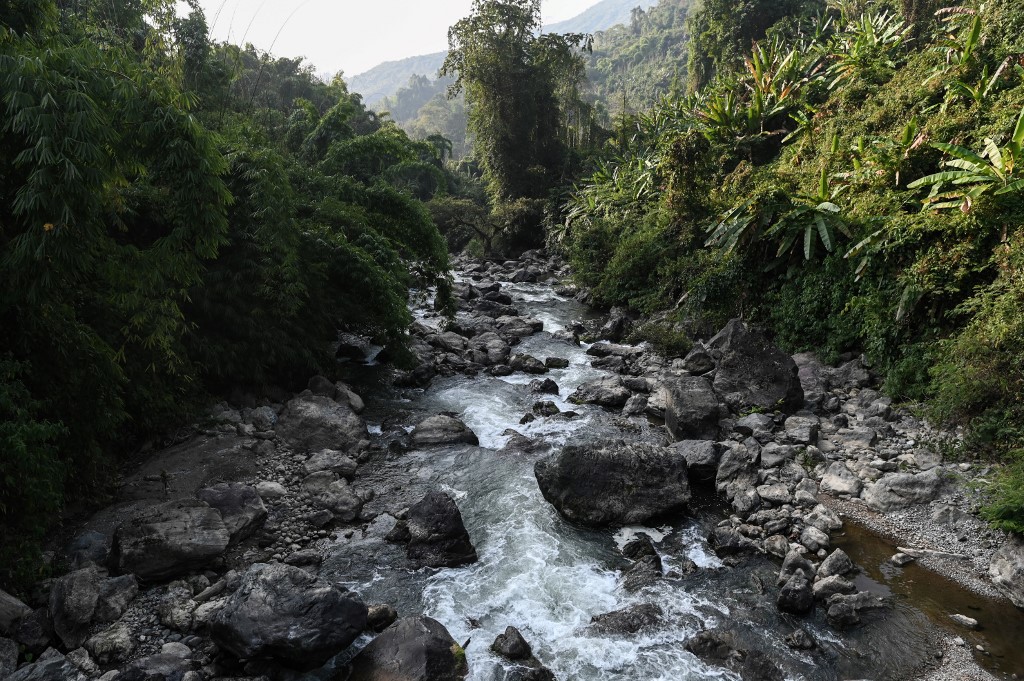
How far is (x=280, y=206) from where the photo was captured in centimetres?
965

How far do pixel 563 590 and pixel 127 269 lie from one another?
19.9 ft

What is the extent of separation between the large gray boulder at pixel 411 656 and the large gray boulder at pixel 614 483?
2711mm

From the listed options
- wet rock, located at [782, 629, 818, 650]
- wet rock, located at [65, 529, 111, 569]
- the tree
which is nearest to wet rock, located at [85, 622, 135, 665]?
wet rock, located at [65, 529, 111, 569]

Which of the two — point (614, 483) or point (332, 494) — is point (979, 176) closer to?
point (614, 483)

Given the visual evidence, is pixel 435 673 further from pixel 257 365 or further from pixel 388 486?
pixel 257 365

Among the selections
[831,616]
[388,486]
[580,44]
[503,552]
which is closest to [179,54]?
[388,486]

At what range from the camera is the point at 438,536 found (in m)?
7.14

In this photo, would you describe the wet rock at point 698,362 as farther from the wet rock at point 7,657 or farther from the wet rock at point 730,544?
the wet rock at point 7,657

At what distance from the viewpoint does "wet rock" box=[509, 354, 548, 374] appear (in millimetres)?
13789

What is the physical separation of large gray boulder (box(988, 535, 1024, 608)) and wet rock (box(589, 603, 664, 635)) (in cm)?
344

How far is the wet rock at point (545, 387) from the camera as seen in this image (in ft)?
40.9

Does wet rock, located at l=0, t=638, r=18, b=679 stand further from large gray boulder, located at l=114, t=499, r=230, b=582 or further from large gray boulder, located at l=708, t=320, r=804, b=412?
large gray boulder, located at l=708, t=320, r=804, b=412

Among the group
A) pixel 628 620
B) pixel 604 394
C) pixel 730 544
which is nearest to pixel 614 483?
pixel 730 544

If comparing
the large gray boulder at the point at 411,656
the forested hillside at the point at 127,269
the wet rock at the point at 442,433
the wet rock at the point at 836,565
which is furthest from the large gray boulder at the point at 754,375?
the large gray boulder at the point at 411,656
